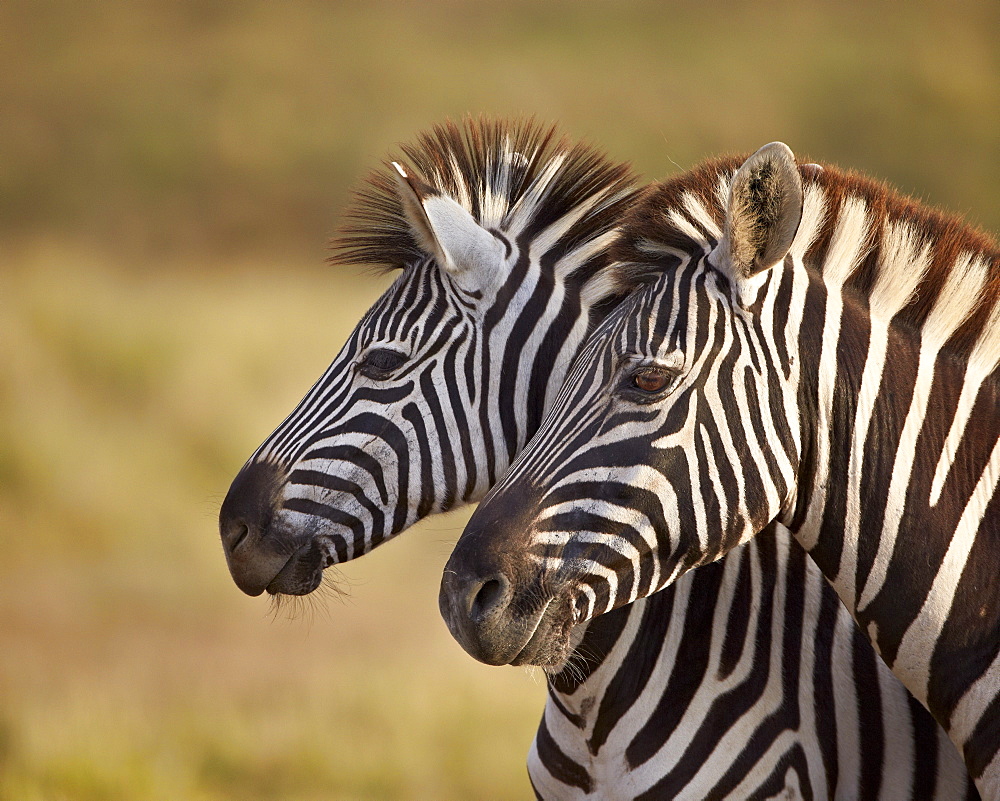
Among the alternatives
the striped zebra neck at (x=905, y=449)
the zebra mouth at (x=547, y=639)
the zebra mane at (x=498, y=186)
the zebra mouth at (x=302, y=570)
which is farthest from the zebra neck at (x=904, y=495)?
the zebra mouth at (x=302, y=570)

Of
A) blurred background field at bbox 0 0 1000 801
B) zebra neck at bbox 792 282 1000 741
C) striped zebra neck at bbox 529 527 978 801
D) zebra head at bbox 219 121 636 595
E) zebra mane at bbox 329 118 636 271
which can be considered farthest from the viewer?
blurred background field at bbox 0 0 1000 801

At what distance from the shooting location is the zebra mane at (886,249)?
2.63 meters

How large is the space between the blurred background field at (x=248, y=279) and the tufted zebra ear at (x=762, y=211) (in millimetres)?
916

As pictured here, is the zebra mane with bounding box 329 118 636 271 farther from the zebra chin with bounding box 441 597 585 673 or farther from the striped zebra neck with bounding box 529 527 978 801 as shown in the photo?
the zebra chin with bounding box 441 597 585 673

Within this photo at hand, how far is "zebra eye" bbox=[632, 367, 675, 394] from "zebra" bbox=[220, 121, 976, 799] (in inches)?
35.3

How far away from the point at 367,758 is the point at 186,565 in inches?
208

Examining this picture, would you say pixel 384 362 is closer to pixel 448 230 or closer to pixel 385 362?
pixel 385 362

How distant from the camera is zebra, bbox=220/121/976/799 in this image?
3000 millimetres

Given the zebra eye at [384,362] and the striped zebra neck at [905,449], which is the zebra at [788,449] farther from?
the zebra eye at [384,362]

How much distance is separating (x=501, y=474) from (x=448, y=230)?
0.98m

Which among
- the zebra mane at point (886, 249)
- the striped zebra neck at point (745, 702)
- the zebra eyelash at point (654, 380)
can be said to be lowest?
the striped zebra neck at point (745, 702)

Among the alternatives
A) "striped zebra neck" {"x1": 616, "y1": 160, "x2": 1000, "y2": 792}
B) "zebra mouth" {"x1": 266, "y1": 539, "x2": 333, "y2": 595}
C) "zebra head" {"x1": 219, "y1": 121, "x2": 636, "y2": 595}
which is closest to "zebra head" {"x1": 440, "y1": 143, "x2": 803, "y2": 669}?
"striped zebra neck" {"x1": 616, "y1": 160, "x2": 1000, "y2": 792}

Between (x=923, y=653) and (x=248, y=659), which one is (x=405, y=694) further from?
(x=923, y=653)

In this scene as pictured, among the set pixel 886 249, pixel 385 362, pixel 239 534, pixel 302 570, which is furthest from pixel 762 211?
pixel 239 534
